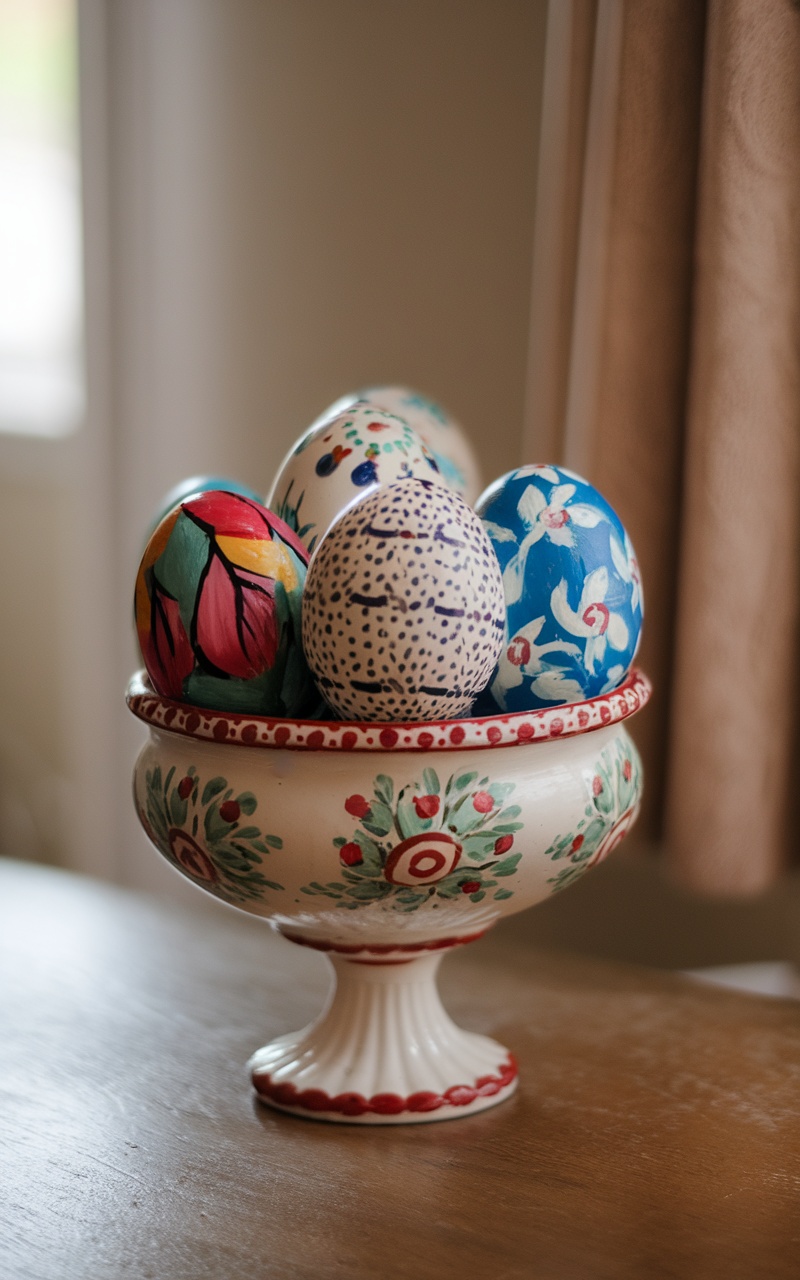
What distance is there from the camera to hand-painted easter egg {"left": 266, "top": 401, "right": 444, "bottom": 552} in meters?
0.70

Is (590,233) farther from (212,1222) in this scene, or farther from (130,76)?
(130,76)

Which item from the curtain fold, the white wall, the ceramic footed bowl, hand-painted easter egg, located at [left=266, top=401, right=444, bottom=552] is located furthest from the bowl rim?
the white wall

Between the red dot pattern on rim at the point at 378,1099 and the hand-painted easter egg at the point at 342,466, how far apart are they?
0.94 feet

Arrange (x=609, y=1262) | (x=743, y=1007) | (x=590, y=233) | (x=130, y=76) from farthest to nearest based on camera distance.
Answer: (x=130, y=76), (x=590, y=233), (x=743, y=1007), (x=609, y=1262)

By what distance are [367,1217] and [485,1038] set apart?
0.16 meters

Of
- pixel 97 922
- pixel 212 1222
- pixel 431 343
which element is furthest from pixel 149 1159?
pixel 431 343

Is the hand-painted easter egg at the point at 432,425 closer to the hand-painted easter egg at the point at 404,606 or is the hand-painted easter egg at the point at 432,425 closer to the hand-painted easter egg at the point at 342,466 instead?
the hand-painted easter egg at the point at 342,466

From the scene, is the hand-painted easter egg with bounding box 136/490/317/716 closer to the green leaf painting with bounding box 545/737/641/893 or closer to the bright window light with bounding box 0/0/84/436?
the green leaf painting with bounding box 545/737/641/893

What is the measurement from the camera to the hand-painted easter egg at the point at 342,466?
701 millimetres

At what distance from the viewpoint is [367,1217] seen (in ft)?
1.99

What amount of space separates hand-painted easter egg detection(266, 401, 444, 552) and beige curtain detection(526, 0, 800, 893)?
0.30 meters

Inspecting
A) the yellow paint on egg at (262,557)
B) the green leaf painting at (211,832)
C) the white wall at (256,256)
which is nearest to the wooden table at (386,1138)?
the green leaf painting at (211,832)

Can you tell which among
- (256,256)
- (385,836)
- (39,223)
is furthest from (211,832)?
(39,223)

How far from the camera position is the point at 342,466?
70 centimetres
